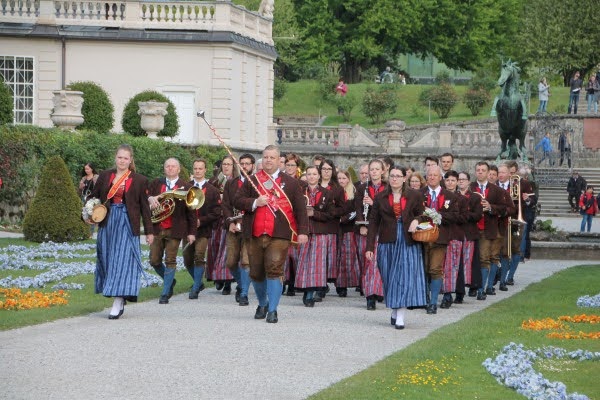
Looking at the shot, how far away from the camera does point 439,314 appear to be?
18234mm

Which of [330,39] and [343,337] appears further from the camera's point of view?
[330,39]

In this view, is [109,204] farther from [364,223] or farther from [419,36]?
[419,36]

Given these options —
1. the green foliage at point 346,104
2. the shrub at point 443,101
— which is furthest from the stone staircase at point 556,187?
the green foliage at point 346,104

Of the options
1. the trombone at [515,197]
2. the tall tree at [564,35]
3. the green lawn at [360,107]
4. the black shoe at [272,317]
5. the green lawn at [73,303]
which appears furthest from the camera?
the tall tree at [564,35]

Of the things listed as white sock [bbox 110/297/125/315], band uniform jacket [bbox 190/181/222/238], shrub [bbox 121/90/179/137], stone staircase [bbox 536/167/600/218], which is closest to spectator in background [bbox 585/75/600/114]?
stone staircase [bbox 536/167/600/218]

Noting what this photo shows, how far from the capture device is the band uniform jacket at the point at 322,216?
19484 millimetres

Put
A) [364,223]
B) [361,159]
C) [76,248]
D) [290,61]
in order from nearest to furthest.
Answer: [364,223], [76,248], [361,159], [290,61]

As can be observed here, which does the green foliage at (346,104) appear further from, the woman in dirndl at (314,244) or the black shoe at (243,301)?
the black shoe at (243,301)

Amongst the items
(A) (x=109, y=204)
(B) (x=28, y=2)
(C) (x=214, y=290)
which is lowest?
(C) (x=214, y=290)

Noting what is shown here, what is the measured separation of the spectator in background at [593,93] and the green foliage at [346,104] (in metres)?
10.3

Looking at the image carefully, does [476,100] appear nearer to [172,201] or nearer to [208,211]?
[208,211]

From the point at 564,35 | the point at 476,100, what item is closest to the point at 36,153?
the point at 476,100

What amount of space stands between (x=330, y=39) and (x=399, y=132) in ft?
69.7

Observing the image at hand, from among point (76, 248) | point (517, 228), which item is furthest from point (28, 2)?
point (517, 228)
